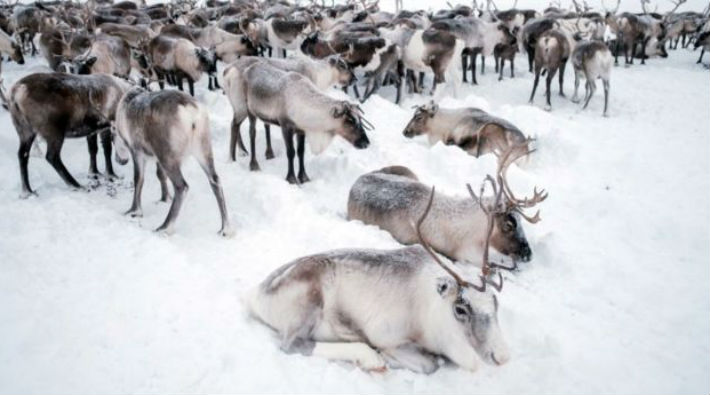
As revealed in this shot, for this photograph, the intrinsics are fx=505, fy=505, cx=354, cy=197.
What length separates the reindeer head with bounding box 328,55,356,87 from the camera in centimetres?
933

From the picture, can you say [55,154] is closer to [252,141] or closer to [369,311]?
[252,141]

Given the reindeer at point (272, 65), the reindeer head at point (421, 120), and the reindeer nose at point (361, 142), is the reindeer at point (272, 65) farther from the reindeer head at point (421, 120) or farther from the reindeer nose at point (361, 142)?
the reindeer head at point (421, 120)

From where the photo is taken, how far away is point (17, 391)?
8.81 feet

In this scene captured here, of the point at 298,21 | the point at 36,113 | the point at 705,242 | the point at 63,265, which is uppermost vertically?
the point at 298,21

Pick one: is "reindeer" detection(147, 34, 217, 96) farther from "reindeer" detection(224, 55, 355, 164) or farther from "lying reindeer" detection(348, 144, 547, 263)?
"lying reindeer" detection(348, 144, 547, 263)

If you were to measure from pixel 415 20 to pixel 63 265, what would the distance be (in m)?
12.9

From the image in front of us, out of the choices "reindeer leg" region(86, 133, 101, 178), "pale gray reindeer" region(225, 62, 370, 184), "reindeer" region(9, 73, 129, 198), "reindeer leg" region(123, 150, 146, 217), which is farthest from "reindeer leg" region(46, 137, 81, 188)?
"pale gray reindeer" region(225, 62, 370, 184)

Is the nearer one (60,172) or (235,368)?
(235,368)

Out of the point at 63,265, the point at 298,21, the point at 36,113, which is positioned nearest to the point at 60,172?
the point at 36,113

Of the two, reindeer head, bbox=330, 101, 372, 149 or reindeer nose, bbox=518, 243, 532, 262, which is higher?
reindeer head, bbox=330, 101, 372, 149

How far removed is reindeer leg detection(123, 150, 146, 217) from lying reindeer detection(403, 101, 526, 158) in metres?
4.54

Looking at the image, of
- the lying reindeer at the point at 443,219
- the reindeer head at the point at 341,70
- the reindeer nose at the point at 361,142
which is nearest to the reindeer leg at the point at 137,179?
the lying reindeer at the point at 443,219

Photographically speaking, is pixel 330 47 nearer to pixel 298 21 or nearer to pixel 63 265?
pixel 298 21

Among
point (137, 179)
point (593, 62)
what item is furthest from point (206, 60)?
point (593, 62)
